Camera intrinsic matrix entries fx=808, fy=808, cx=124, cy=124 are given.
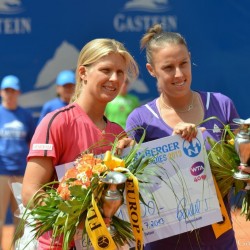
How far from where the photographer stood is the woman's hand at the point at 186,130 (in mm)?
3969

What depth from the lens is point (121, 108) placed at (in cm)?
888

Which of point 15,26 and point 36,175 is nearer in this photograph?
point 36,175

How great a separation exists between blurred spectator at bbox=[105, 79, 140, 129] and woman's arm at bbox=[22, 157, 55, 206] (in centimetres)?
496

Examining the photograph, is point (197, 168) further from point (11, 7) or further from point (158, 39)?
point (11, 7)

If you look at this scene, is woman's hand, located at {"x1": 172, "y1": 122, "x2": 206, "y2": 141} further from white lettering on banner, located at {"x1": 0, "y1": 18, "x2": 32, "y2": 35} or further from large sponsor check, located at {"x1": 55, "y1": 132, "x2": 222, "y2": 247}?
white lettering on banner, located at {"x1": 0, "y1": 18, "x2": 32, "y2": 35}

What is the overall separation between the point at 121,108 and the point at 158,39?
15.2 feet

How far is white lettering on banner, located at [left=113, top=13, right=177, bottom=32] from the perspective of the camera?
962 cm

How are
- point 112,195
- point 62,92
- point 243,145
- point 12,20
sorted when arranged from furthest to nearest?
point 12,20 < point 62,92 < point 243,145 < point 112,195

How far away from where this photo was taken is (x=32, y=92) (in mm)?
9609

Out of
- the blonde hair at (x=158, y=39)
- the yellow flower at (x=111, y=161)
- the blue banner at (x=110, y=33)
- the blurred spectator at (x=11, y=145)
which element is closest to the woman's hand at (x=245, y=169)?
the yellow flower at (x=111, y=161)

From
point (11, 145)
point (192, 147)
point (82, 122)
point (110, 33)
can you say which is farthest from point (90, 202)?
point (110, 33)

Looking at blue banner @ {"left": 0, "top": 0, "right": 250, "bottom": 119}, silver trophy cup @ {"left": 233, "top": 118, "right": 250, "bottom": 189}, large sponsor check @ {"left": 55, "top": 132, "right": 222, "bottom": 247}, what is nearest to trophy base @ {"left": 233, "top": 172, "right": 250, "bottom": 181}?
silver trophy cup @ {"left": 233, "top": 118, "right": 250, "bottom": 189}

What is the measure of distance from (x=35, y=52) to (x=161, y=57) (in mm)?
5553

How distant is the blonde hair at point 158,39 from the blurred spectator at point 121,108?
4230 millimetres
